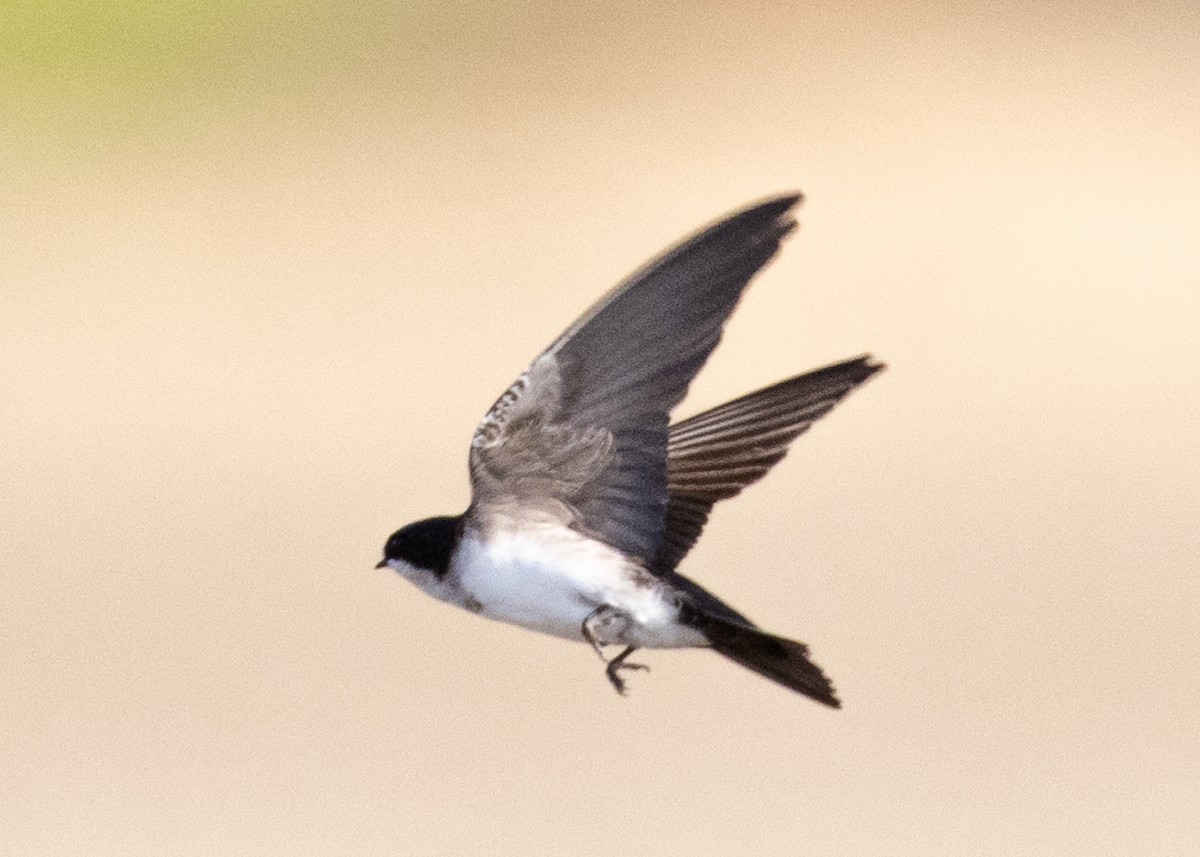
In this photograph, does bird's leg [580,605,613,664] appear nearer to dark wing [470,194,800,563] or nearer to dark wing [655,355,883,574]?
dark wing [470,194,800,563]

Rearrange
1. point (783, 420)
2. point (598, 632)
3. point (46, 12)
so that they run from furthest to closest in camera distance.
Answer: point (46, 12)
point (783, 420)
point (598, 632)

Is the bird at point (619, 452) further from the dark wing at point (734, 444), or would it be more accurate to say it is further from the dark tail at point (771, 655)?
the dark wing at point (734, 444)

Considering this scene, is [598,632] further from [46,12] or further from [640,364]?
[46,12]

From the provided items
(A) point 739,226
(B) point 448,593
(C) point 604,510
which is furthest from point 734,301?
(B) point 448,593

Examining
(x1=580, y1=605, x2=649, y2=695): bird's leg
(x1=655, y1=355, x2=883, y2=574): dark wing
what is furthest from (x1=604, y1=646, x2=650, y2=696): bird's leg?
(x1=655, y1=355, x2=883, y2=574): dark wing

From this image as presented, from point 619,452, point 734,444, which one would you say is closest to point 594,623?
point 619,452

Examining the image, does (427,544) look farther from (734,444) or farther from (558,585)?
(734,444)
